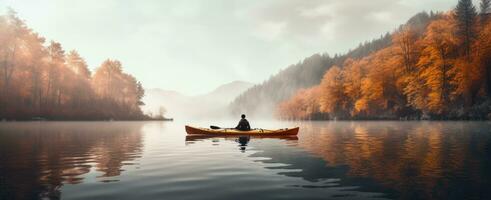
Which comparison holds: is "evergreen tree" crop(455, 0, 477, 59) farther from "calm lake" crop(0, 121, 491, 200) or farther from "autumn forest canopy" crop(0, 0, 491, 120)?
"calm lake" crop(0, 121, 491, 200)

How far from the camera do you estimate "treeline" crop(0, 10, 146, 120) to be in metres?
60.1

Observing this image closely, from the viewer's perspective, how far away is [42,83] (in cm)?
6756

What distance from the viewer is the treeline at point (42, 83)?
197 ft

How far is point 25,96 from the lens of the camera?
203 ft

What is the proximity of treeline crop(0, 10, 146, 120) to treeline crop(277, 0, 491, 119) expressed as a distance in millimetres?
49302

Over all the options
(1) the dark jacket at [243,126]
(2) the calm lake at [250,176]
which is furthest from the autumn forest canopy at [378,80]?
(2) the calm lake at [250,176]

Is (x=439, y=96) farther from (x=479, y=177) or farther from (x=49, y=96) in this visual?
(x=49, y=96)

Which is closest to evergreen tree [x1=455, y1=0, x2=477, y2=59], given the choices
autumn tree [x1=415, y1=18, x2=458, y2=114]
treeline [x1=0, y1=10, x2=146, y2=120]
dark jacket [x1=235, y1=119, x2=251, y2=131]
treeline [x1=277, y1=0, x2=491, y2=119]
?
treeline [x1=277, y1=0, x2=491, y2=119]

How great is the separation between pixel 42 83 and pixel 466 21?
7455 centimetres

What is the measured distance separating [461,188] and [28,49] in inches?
2768

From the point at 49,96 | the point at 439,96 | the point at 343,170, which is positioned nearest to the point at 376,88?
the point at 439,96

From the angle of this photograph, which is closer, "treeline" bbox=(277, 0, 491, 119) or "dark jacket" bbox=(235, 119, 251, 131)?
"dark jacket" bbox=(235, 119, 251, 131)

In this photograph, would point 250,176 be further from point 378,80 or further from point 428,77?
point 378,80

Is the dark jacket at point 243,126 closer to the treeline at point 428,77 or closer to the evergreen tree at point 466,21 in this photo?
the treeline at point 428,77
